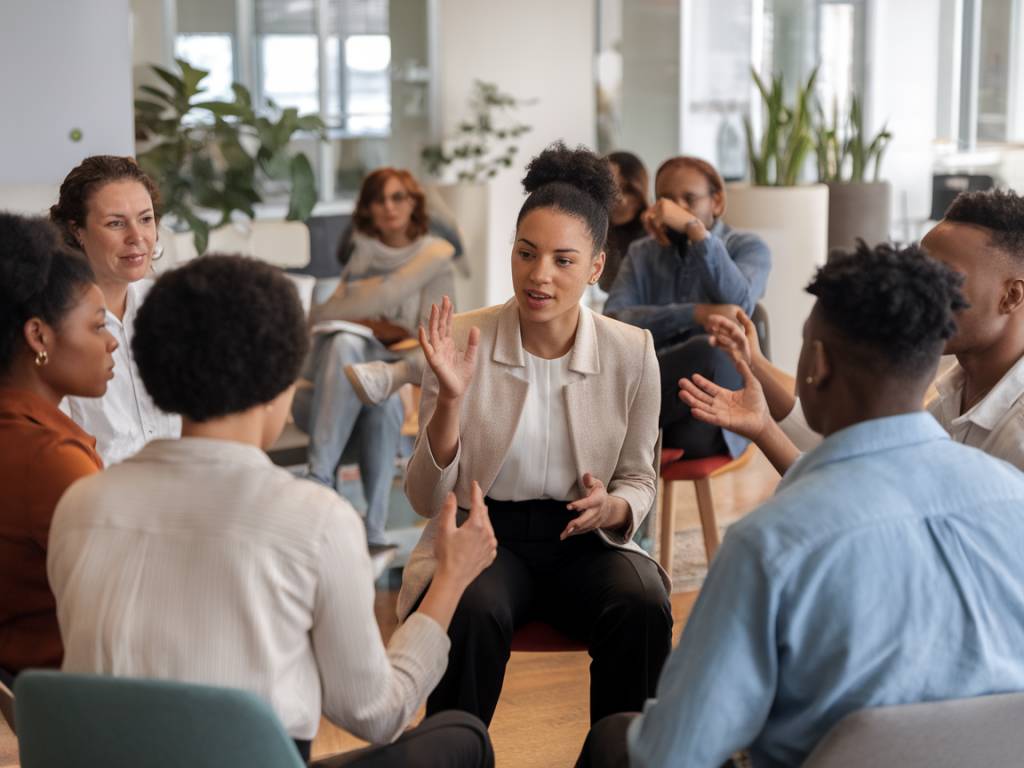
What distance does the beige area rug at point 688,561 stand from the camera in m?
3.90

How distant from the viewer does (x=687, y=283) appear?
366 cm

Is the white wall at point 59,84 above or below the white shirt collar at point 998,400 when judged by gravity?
above

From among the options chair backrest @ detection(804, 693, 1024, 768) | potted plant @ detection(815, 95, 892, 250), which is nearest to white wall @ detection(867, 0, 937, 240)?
potted plant @ detection(815, 95, 892, 250)

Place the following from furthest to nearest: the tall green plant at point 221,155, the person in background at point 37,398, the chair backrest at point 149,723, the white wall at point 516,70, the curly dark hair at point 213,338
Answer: the white wall at point 516,70 → the tall green plant at point 221,155 → the person in background at point 37,398 → the curly dark hair at point 213,338 → the chair backrest at point 149,723

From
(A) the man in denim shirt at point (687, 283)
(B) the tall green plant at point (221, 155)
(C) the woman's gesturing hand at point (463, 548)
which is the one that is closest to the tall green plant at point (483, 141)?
(B) the tall green plant at point (221, 155)

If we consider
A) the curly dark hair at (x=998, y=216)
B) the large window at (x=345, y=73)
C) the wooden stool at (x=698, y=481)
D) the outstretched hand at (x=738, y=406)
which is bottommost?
the wooden stool at (x=698, y=481)

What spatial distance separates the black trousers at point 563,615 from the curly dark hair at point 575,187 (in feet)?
1.98

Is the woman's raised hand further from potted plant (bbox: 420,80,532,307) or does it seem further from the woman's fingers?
potted plant (bbox: 420,80,532,307)

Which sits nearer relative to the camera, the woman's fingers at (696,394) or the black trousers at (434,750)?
the black trousers at (434,750)

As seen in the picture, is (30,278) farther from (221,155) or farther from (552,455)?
(221,155)

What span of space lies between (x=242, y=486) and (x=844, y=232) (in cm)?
674

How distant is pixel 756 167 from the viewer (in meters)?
7.03

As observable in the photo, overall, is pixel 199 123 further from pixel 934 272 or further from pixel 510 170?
pixel 934 272

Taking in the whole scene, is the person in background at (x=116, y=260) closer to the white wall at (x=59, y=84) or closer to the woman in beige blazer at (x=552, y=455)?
the woman in beige blazer at (x=552, y=455)
